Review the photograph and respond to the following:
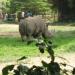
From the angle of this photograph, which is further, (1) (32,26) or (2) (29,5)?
(2) (29,5)

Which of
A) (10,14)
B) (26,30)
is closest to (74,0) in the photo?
(26,30)

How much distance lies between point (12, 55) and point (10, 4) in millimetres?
44808

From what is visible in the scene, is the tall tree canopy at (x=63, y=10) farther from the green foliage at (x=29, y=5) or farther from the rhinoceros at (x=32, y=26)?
the rhinoceros at (x=32, y=26)

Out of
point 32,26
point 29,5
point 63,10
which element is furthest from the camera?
point 29,5

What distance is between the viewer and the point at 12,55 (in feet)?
40.8

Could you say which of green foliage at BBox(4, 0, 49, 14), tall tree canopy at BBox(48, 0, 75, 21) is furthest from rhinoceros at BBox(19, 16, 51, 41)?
green foliage at BBox(4, 0, 49, 14)

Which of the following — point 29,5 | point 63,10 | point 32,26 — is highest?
point 32,26

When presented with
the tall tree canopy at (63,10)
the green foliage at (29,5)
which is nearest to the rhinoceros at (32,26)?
the tall tree canopy at (63,10)

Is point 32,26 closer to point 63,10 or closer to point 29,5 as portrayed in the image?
point 63,10

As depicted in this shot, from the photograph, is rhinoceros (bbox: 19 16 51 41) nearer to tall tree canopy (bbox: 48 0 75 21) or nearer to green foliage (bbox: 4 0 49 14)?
tall tree canopy (bbox: 48 0 75 21)

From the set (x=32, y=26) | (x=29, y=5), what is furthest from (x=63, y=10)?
(x=32, y=26)

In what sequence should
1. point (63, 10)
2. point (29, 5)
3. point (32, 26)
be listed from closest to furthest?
1. point (32, 26)
2. point (63, 10)
3. point (29, 5)

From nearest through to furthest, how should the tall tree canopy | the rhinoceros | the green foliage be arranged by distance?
the rhinoceros
the tall tree canopy
the green foliage

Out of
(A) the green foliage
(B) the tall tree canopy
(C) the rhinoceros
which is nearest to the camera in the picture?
(C) the rhinoceros
